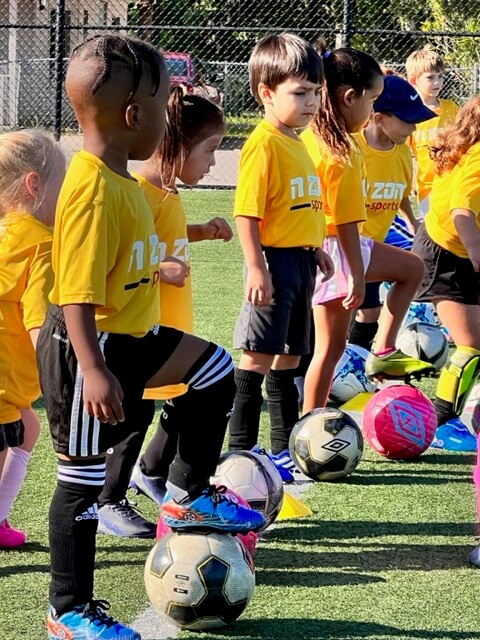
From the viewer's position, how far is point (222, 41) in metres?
26.3

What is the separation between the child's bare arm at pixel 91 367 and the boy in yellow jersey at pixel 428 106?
6729 millimetres

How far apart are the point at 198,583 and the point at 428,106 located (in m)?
7.62

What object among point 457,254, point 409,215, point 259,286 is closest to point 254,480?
point 259,286

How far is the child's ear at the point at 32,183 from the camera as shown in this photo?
3918 millimetres

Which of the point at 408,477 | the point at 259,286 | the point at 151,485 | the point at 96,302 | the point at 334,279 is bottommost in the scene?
the point at 408,477

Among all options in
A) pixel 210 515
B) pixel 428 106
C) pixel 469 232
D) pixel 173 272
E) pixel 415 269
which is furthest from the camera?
pixel 428 106

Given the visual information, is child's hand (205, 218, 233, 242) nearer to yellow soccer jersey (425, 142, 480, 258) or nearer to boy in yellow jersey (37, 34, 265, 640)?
boy in yellow jersey (37, 34, 265, 640)

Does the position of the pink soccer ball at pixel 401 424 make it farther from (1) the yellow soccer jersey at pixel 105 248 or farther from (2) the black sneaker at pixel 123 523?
(1) the yellow soccer jersey at pixel 105 248

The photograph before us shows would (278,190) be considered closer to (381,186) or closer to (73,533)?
(381,186)

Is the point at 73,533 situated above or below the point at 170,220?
below

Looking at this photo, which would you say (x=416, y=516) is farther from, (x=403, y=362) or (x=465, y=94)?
(x=465, y=94)

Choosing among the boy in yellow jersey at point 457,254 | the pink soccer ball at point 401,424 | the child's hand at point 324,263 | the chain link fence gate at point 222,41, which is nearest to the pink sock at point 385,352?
the boy in yellow jersey at point 457,254

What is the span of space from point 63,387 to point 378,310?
4134 mm

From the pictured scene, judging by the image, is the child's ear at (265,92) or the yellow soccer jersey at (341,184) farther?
the yellow soccer jersey at (341,184)
